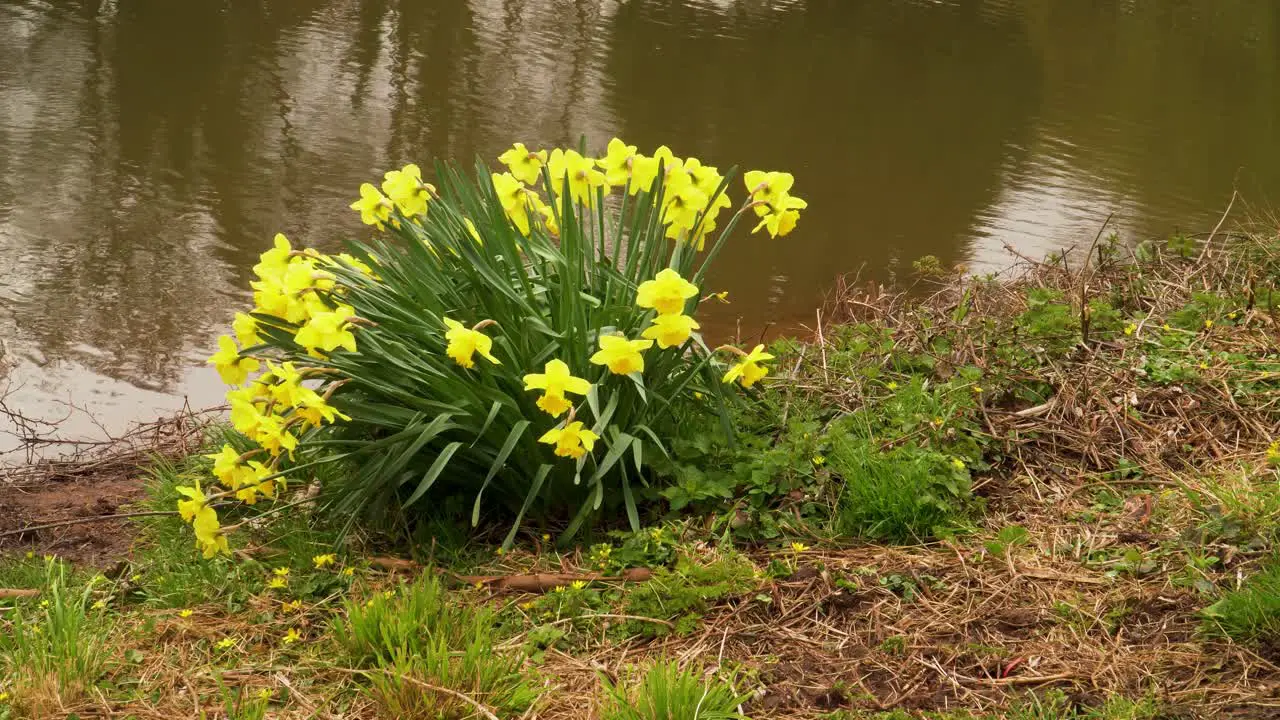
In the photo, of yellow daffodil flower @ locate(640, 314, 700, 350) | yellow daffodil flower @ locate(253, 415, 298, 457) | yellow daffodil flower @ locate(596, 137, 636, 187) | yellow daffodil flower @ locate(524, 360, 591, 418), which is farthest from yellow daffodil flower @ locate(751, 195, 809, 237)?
yellow daffodil flower @ locate(253, 415, 298, 457)

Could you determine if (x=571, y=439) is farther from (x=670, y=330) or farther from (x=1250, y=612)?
(x=1250, y=612)

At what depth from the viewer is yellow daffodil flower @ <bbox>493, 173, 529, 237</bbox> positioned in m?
3.35

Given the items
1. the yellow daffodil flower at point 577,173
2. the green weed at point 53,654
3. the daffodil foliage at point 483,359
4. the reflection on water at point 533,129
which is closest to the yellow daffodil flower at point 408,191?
the daffodil foliage at point 483,359

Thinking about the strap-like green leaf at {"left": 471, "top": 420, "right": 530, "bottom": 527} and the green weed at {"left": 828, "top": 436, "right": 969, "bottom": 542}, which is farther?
the green weed at {"left": 828, "top": 436, "right": 969, "bottom": 542}

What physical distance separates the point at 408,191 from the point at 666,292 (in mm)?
951

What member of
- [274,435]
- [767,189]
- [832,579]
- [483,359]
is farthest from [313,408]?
[767,189]

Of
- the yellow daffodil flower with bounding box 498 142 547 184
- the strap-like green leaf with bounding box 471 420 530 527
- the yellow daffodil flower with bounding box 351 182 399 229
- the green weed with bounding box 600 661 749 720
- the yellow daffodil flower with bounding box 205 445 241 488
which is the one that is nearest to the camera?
the green weed with bounding box 600 661 749 720

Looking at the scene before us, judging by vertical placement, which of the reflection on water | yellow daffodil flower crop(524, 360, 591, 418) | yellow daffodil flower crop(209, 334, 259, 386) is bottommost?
the reflection on water

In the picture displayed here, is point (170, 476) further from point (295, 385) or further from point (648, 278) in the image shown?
point (648, 278)

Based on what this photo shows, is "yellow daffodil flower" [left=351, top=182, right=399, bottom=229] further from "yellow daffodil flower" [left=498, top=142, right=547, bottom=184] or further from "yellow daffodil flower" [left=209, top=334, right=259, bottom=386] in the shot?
"yellow daffodil flower" [left=209, top=334, right=259, bottom=386]

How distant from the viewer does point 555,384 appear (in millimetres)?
2707

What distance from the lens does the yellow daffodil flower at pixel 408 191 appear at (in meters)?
3.32

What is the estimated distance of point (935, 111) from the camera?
9352 millimetres

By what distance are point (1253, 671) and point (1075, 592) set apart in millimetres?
423
